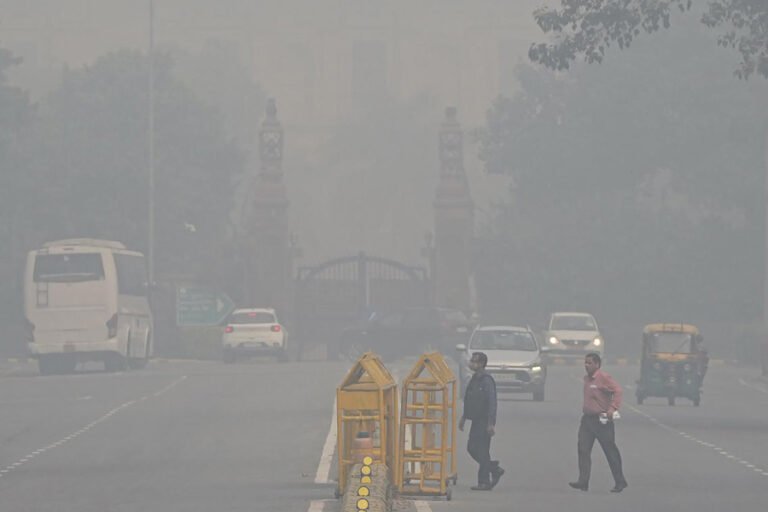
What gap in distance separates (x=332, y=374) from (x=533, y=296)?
2562 cm

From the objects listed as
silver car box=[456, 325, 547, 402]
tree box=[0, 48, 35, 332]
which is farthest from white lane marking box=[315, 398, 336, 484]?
tree box=[0, 48, 35, 332]

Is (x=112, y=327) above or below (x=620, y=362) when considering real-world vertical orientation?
above

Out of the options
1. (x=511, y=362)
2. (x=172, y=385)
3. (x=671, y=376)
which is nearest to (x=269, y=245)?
(x=172, y=385)

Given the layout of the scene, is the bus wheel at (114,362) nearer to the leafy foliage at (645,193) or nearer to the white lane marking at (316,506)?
the leafy foliage at (645,193)

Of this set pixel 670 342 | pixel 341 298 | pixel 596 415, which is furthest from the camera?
pixel 341 298

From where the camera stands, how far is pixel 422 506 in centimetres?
2056

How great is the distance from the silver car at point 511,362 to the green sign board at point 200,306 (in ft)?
104

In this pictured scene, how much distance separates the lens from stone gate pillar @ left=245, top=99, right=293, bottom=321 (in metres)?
75.8

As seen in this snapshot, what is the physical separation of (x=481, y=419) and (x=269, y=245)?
53.5 m

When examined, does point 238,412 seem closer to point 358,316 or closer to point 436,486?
point 436,486

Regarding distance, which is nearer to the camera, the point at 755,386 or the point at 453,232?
the point at 755,386

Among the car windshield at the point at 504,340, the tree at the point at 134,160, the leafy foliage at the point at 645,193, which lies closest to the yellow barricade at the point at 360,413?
the car windshield at the point at 504,340

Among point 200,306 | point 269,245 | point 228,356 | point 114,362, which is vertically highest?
point 269,245

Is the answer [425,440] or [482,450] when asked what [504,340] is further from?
[425,440]
